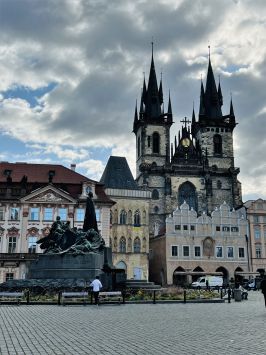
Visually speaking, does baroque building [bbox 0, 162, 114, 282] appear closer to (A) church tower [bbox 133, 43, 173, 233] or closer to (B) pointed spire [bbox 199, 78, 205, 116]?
(A) church tower [bbox 133, 43, 173, 233]

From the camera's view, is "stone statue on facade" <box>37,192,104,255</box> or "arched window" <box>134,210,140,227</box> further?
"arched window" <box>134,210,140,227</box>

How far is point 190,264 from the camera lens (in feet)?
209

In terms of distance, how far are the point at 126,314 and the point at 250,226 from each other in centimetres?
5531

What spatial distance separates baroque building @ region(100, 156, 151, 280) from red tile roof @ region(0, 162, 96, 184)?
27.6ft

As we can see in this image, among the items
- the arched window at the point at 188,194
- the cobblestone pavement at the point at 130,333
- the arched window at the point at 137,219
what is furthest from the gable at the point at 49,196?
the cobblestone pavement at the point at 130,333

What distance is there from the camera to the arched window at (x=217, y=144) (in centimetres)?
8944

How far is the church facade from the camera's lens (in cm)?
8062

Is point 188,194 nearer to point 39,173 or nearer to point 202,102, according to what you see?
point 202,102

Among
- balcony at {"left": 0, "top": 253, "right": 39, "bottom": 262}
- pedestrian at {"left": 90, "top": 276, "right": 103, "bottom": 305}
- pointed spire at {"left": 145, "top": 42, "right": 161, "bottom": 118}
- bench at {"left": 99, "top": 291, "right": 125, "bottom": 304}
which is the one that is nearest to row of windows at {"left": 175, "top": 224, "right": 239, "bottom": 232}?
balcony at {"left": 0, "top": 253, "right": 39, "bottom": 262}

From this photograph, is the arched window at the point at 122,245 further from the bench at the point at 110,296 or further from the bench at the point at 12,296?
the bench at the point at 12,296

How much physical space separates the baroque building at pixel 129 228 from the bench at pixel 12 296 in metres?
39.9

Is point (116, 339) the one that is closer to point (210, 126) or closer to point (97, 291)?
point (97, 291)

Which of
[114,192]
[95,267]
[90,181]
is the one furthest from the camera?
[114,192]

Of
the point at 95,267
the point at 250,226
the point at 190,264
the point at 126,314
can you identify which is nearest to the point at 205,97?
the point at 250,226
